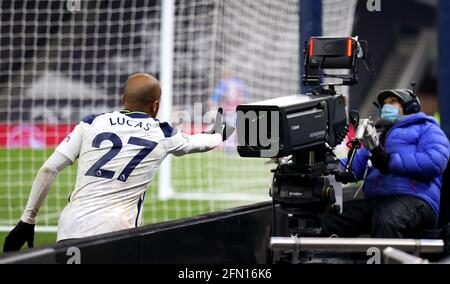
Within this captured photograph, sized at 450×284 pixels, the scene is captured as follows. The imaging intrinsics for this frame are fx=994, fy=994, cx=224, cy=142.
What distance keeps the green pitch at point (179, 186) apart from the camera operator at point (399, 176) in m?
3.77

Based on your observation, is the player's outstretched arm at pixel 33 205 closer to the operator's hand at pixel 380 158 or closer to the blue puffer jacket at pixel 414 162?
the operator's hand at pixel 380 158

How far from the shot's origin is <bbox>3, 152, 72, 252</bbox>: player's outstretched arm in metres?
4.47

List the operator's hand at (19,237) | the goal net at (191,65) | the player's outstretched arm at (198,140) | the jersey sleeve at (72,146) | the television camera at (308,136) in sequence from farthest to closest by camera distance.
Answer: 1. the goal net at (191,65)
2. the player's outstretched arm at (198,140)
3. the jersey sleeve at (72,146)
4. the operator's hand at (19,237)
5. the television camera at (308,136)

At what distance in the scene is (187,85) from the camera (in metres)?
13.3

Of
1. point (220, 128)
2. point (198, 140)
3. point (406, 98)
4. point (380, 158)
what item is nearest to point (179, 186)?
point (406, 98)

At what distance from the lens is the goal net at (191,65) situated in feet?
37.9

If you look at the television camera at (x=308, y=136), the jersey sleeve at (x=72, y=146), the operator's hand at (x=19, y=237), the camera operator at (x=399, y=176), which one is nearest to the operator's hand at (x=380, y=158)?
the camera operator at (x=399, y=176)

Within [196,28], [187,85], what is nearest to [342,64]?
[187,85]

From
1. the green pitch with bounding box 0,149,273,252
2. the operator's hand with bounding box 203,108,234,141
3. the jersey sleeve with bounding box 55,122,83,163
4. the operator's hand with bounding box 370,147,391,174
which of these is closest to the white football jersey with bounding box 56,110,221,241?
the jersey sleeve with bounding box 55,122,83,163

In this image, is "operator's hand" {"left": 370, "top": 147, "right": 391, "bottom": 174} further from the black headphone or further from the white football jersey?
the white football jersey

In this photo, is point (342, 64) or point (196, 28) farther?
point (196, 28)

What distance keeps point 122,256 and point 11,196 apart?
838 cm

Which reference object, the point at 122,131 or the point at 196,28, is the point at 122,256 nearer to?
the point at 122,131

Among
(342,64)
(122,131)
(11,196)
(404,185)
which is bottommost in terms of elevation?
(11,196)
